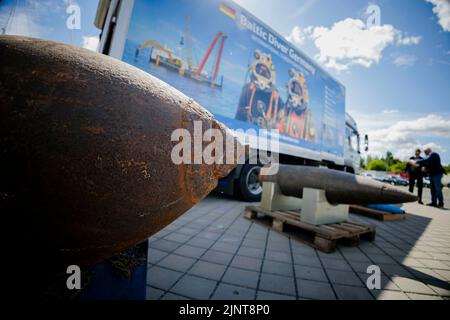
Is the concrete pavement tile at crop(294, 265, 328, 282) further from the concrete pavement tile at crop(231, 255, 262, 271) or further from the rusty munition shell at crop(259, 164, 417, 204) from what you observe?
the rusty munition shell at crop(259, 164, 417, 204)

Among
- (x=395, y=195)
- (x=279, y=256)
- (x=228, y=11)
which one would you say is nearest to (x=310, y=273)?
(x=279, y=256)

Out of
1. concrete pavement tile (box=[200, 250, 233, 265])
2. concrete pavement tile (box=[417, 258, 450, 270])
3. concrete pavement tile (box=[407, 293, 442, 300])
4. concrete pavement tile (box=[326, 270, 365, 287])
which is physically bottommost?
concrete pavement tile (box=[200, 250, 233, 265])

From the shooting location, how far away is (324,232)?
2.52 metres

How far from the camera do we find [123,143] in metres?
0.49

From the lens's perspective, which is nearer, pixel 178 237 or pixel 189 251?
pixel 189 251

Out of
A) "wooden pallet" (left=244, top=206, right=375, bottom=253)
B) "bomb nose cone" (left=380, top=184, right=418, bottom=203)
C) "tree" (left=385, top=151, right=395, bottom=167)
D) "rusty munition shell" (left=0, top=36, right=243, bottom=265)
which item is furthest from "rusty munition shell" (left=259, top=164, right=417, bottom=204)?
"tree" (left=385, top=151, right=395, bottom=167)

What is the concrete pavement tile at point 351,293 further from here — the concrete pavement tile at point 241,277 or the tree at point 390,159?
the tree at point 390,159

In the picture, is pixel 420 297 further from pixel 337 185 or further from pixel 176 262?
pixel 176 262

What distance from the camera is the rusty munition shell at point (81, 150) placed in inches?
16.7

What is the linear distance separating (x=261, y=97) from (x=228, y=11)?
1.78 metres

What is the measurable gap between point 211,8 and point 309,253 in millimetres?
4286

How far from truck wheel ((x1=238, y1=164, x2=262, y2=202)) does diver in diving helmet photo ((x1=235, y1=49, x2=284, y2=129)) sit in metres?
1.11

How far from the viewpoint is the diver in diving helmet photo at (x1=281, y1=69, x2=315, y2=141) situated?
5.07 m
